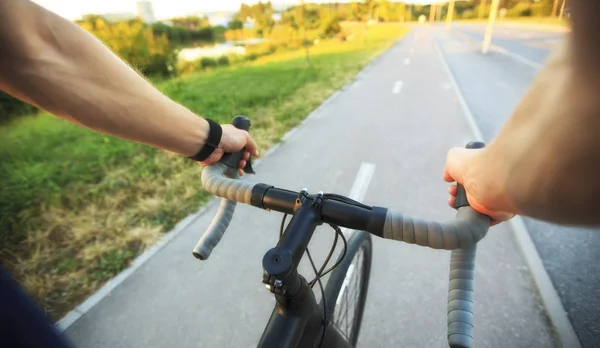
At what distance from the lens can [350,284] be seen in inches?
77.1

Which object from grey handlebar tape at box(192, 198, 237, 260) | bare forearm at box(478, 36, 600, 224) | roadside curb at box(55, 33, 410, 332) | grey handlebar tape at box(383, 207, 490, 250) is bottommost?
roadside curb at box(55, 33, 410, 332)

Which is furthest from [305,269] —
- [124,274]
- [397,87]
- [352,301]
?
[397,87]

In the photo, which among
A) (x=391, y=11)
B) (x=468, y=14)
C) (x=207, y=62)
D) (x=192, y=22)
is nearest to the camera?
(x=207, y=62)

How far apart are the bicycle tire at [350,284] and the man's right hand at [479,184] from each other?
2.64 ft

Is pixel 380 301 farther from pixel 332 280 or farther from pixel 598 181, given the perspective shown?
pixel 598 181

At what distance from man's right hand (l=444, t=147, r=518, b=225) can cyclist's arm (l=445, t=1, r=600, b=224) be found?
0.17 ft

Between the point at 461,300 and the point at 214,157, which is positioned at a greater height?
the point at 214,157

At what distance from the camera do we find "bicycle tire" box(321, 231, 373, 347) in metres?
1.49

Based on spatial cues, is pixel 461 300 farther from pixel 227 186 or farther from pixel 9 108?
pixel 9 108

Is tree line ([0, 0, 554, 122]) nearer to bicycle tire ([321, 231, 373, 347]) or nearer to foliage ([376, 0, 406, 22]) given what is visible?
bicycle tire ([321, 231, 373, 347])

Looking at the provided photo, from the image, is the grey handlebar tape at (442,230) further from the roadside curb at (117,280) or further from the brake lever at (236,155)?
the roadside curb at (117,280)

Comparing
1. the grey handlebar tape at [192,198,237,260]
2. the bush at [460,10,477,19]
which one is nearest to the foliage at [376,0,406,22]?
the bush at [460,10,477,19]

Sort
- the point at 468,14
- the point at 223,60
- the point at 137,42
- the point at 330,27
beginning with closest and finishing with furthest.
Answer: the point at 137,42 → the point at 223,60 → the point at 330,27 → the point at 468,14

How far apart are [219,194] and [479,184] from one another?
81 centimetres
